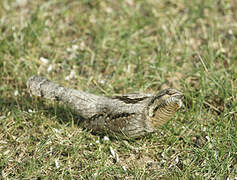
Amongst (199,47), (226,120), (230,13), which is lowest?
(226,120)

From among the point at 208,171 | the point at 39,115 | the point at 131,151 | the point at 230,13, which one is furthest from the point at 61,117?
the point at 230,13

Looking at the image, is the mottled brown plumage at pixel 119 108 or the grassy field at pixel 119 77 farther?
the grassy field at pixel 119 77

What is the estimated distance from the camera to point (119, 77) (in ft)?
17.7

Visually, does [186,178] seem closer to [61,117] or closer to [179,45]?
[61,117]

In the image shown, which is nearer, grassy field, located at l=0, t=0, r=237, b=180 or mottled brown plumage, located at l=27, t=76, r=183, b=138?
mottled brown plumage, located at l=27, t=76, r=183, b=138

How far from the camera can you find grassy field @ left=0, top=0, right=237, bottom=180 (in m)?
4.24

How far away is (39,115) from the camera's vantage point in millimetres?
4707

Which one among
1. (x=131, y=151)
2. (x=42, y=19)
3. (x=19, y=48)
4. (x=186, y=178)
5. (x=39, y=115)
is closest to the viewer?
(x=186, y=178)

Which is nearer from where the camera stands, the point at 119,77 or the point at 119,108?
the point at 119,108

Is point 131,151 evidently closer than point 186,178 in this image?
No

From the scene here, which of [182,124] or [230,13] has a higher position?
[230,13]

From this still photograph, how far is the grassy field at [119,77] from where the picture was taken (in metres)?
4.24

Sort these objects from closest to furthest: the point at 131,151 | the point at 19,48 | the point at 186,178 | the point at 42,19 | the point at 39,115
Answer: the point at 186,178 < the point at 131,151 < the point at 39,115 < the point at 19,48 < the point at 42,19

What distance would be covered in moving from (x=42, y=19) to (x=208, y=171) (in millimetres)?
3439
